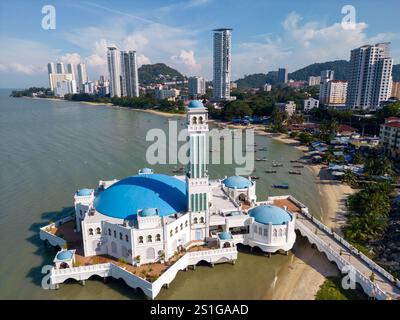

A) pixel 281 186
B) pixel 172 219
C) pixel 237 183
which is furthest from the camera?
pixel 281 186

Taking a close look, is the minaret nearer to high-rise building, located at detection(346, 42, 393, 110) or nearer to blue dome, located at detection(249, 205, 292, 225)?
blue dome, located at detection(249, 205, 292, 225)

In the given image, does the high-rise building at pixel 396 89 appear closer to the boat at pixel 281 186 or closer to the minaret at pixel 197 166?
the boat at pixel 281 186

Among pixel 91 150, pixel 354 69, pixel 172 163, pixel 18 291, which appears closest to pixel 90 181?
pixel 172 163

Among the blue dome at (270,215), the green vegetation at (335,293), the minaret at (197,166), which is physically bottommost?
the green vegetation at (335,293)

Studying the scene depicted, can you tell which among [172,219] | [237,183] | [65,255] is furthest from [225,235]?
[65,255]

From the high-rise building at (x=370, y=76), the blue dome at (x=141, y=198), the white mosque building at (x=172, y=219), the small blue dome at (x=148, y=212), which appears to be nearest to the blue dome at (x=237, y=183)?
the white mosque building at (x=172, y=219)

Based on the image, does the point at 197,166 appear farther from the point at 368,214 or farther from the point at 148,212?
the point at 368,214

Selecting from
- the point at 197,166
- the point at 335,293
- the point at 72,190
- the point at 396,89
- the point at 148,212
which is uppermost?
the point at 396,89
